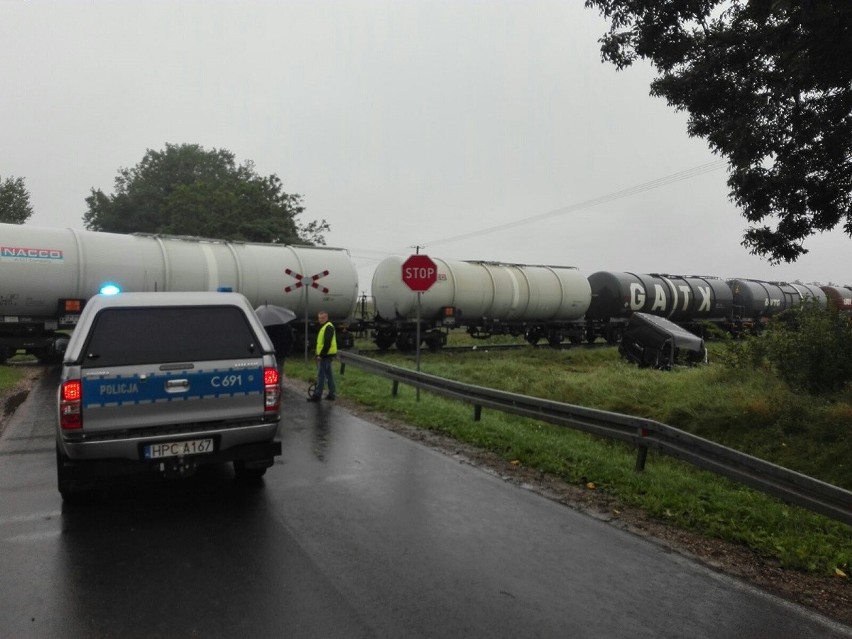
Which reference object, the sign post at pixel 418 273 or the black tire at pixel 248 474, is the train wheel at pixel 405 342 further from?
the black tire at pixel 248 474

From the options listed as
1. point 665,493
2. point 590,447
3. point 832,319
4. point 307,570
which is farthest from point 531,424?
point 307,570

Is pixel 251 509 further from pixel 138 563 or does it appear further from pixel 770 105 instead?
pixel 770 105

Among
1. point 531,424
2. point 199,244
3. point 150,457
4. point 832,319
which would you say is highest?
point 199,244

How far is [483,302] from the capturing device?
915 inches

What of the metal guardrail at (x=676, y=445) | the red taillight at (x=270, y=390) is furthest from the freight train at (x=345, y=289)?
the metal guardrail at (x=676, y=445)

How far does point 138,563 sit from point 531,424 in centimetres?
685

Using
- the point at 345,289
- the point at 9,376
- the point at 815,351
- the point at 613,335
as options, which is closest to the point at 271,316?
the point at 9,376

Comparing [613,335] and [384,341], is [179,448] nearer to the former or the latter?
[384,341]

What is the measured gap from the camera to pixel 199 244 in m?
19.2

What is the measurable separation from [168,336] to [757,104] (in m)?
7.53

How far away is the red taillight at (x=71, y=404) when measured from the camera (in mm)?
4879

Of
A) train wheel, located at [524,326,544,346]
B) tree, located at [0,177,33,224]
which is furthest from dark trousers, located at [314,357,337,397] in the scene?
tree, located at [0,177,33,224]

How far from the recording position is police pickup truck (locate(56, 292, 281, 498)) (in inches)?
195

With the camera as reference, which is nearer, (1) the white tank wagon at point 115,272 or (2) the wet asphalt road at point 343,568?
(2) the wet asphalt road at point 343,568
